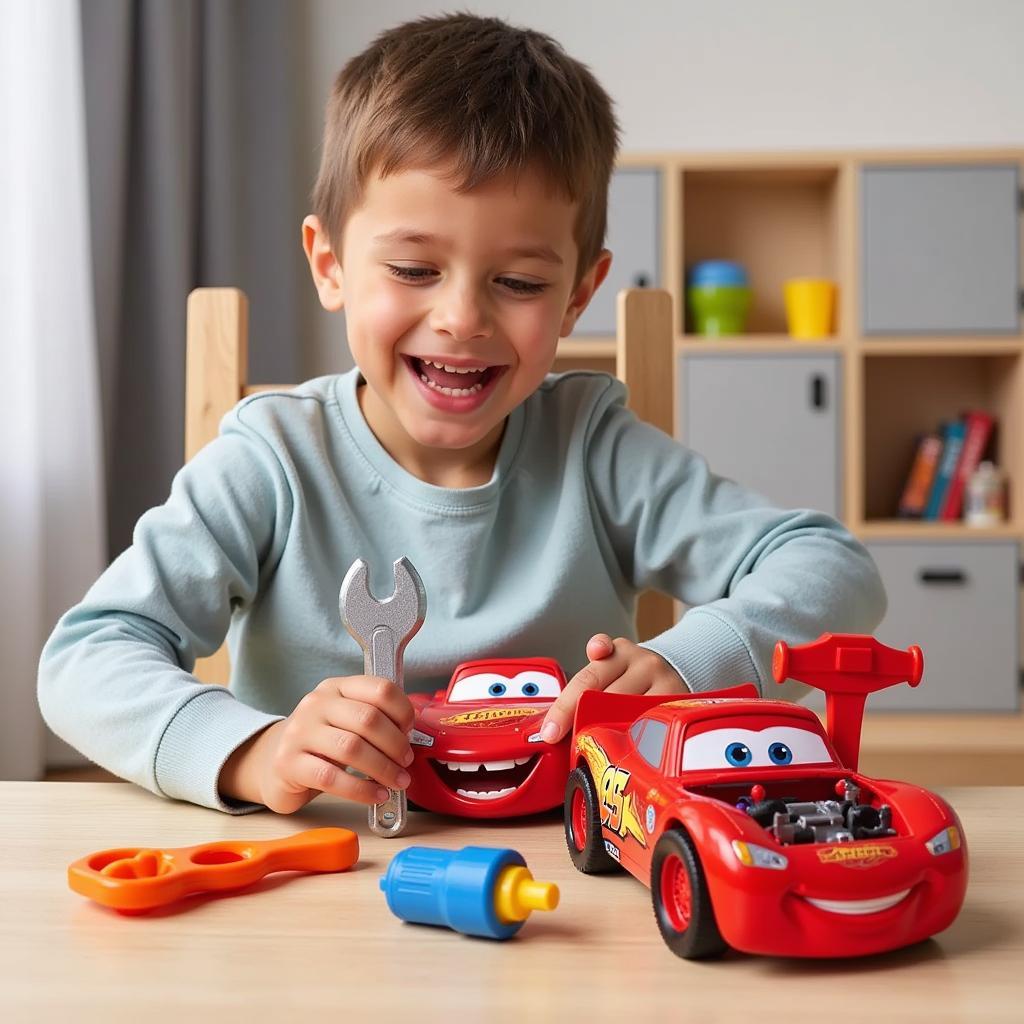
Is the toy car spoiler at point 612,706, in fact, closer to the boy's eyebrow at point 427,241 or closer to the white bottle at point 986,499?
the boy's eyebrow at point 427,241

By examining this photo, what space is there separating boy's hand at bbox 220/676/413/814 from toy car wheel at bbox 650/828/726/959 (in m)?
0.18

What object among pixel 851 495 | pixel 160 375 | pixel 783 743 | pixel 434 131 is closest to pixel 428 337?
pixel 434 131

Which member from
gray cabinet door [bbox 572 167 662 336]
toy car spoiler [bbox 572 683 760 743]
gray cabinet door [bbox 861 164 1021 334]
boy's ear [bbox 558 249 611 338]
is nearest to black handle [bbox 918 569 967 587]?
gray cabinet door [bbox 861 164 1021 334]

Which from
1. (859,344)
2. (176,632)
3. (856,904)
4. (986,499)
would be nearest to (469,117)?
(176,632)

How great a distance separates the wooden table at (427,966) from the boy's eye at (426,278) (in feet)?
1.40

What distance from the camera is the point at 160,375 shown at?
2346 millimetres

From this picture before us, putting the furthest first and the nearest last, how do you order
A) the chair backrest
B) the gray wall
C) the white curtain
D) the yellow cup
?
the gray wall < the yellow cup < the white curtain < the chair backrest

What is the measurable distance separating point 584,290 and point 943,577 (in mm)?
1894

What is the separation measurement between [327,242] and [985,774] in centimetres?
201

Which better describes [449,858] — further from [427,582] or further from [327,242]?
[327,242]

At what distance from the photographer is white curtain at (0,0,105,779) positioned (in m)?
1.99

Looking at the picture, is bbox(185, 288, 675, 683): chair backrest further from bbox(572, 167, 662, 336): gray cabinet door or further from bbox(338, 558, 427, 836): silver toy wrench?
bbox(572, 167, 662, 336): gray cabinet door

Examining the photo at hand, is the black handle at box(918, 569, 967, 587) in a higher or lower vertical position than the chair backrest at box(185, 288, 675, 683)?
lower

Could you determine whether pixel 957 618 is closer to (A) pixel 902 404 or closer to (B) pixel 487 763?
(A) pixel 902 404
